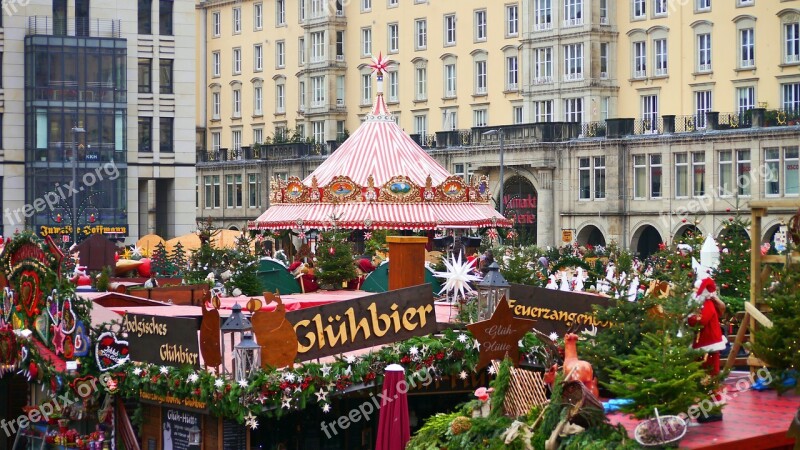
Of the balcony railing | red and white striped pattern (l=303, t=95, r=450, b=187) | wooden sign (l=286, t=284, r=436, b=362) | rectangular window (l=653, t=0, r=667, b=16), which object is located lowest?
wooden sign (l=286, t=284, r=436, b=362)

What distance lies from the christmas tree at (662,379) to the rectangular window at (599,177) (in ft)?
184

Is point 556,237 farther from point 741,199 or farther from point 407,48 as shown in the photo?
point 407,48

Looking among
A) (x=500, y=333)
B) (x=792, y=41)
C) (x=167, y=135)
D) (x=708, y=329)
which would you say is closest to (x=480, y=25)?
(x=167, y=135)

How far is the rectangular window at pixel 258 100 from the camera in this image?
313ft

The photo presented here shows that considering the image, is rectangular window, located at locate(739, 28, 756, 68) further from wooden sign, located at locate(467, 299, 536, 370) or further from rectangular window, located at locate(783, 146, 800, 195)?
wooden sign, located at locate(467, 299, 536, 370)

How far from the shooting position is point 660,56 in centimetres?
7162

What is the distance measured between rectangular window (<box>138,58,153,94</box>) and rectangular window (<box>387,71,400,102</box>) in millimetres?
16961

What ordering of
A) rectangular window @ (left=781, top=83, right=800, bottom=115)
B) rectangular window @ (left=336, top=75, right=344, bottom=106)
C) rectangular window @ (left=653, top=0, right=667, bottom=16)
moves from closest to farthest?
rectangular window @ (left=781, top=83, right=800, bottom=115) < rectangular window @ (left=653, top=0, right=667, bottom=16) < rectangular window @ (left=336, top=75, right=344, bottom=106)

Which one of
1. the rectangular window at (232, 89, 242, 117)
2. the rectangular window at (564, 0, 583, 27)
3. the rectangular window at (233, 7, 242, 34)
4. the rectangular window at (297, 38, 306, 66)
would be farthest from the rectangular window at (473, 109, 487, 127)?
the rectangular window at (233, 7, 242, 34)

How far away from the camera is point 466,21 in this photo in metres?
81.2

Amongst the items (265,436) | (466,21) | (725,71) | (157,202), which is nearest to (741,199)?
(725,71)

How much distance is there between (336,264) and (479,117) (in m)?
52.2

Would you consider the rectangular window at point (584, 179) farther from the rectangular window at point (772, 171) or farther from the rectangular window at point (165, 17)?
the rectangular window at point (165, 17)

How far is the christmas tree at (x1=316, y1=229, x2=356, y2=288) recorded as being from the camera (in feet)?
96.1
